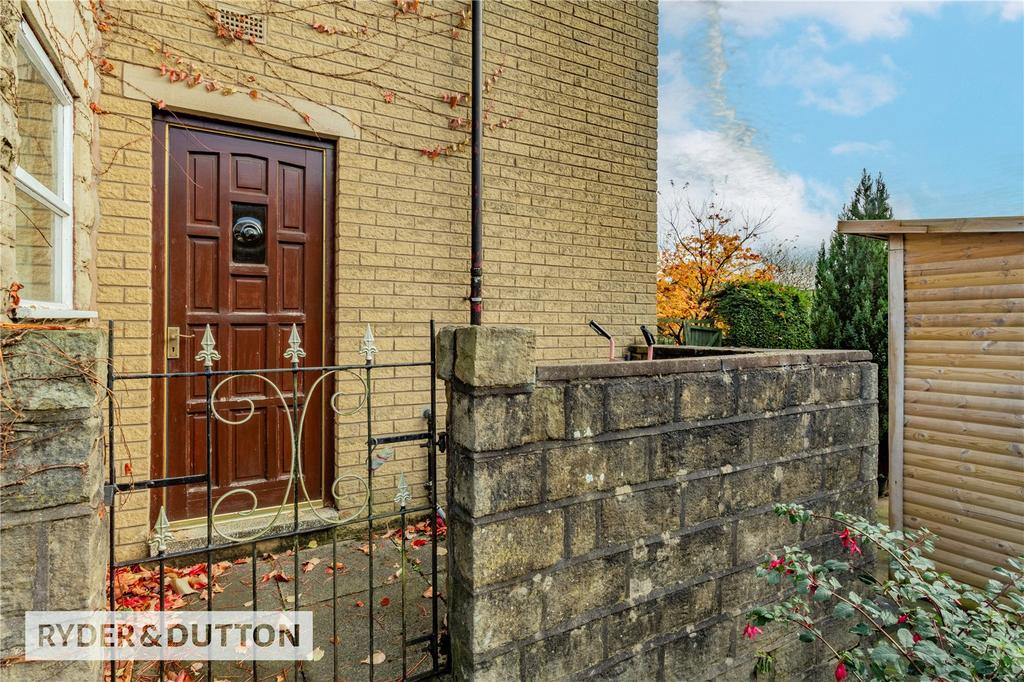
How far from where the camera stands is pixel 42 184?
2.07 metres

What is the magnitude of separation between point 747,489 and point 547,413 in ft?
3.64

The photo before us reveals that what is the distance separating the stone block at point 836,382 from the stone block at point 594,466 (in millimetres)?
1167

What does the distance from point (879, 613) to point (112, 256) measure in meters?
3.88

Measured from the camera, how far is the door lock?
2924 mm

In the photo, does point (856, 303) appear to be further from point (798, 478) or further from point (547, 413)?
point (547, 413)

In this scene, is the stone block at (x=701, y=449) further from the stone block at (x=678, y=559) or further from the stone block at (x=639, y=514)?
the stone block at (x=678, y=559)

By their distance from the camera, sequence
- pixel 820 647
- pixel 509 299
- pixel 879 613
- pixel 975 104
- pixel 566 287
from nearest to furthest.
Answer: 1. pixel 879 613
2. pixel 820 647
3. pixel 509 299
4. pixel 566 287
5. pixel 975 104

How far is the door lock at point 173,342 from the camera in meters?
2.92

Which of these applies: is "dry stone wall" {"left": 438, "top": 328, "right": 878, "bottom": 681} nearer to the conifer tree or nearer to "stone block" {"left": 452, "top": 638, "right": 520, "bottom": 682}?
"stone block" {"left": 452, "top": 638, "right": 520, "bottom": 682}

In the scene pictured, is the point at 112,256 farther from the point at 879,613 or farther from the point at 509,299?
the point at 879,613

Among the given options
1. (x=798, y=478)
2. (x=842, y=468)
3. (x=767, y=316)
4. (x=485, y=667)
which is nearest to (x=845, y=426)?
(x=842, y=468)

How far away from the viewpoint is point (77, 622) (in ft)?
3.95

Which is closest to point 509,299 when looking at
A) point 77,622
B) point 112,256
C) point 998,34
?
point 112,256

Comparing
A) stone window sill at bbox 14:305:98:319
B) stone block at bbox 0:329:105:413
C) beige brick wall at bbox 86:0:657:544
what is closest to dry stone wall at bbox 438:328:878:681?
stone block at bbox 0:329:105:413
